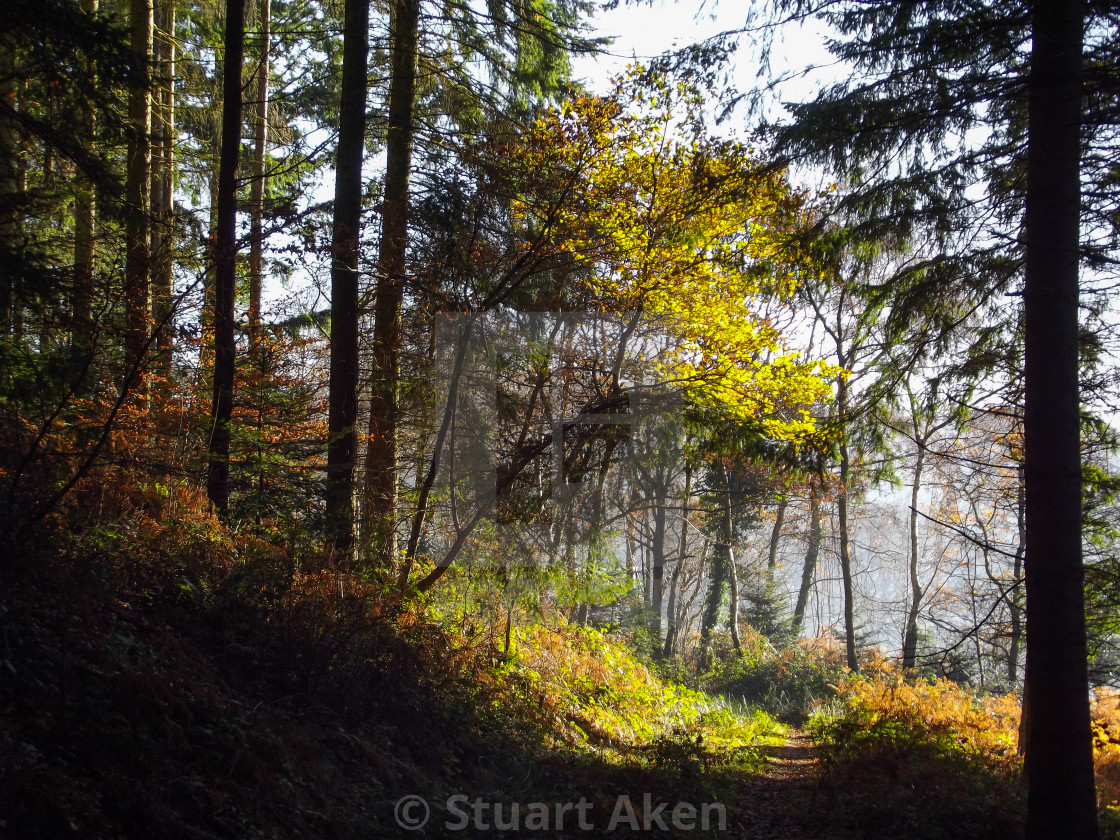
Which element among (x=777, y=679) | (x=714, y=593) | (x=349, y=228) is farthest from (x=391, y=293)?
(x=714, y=593)

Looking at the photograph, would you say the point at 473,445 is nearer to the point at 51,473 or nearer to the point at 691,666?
the point at 51,473


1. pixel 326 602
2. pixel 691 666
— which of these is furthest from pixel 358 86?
pixel 691 666

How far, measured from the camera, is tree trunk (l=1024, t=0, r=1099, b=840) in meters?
5.50

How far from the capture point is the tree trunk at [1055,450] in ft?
18.1

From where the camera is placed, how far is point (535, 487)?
373 inches

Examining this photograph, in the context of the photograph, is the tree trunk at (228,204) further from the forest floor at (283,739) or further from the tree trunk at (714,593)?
the tree trunk at (714,593)

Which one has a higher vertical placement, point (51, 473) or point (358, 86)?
point (358, 86)

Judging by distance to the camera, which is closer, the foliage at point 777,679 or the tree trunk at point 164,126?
the tree trunk at point 164,126

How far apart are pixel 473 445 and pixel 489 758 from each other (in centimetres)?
403

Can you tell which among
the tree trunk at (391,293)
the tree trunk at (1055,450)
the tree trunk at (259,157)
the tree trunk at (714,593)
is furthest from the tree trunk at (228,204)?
the tree trunk at (714,593)

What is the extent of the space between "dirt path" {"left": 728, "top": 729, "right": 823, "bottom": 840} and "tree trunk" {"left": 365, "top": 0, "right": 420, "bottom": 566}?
4.58 metres

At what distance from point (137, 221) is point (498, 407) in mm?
4585

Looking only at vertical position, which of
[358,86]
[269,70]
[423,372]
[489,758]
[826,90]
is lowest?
[489,758]

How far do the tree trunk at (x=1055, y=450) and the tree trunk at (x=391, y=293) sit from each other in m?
6.27
